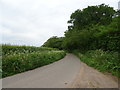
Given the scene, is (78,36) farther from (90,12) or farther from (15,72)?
(15,72)

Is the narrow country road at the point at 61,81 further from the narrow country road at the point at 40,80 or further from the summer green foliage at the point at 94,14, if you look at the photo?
the summer green foliage at the point at 94,14

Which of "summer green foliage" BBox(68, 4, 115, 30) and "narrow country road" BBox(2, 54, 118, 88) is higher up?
"summer green foliage" BBox(68, 4, 115, 30)

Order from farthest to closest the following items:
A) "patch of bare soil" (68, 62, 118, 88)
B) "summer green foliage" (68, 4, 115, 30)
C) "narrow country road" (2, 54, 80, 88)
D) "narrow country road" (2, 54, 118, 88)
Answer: "summer green foliage" (68, 4, 115, 30), "narrow country road" (2, 54, 80, 88), "narrow country road" (2, 54, 118, 88), "patch of bare soil" (68, 62, 118, 88)

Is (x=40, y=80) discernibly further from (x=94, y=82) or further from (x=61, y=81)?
(x=94, y=82)

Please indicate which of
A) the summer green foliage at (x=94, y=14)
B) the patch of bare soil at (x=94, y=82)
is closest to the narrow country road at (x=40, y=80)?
the patch of bare soil at (x=94, y=82)

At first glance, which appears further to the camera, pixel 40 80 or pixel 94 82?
pixel 40 80

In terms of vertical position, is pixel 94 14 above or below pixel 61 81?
above

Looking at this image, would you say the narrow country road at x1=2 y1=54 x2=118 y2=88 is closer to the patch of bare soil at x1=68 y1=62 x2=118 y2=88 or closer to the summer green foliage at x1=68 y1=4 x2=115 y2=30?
the patch of bare soil at x1=68 y1=62 x2=118 y2=88

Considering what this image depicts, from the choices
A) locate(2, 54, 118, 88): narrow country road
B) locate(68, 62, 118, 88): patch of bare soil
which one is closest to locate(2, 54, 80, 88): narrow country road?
locate(2, 54, 118, 88): narrow country road

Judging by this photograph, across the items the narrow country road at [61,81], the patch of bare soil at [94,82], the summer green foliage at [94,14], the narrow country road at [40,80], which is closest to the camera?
the patch of bare soil at [94,82]

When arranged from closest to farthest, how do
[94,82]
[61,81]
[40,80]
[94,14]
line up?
1. [94,82]
2. [61,81]
3. [40,80]
4. [94,14]

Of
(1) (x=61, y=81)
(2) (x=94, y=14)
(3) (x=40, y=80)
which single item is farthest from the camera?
(2) (x=94, y=14)

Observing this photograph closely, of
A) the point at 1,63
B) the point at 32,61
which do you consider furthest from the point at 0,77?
the point at 32,61

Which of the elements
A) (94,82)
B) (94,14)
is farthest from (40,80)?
(94,14)
